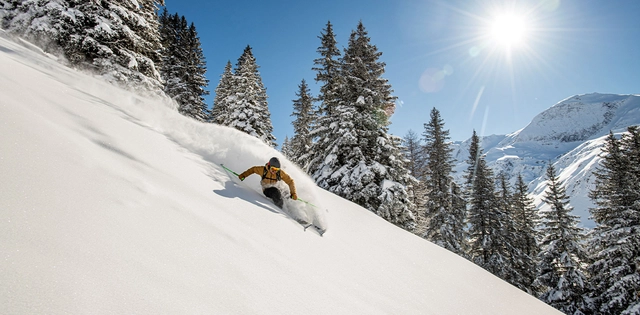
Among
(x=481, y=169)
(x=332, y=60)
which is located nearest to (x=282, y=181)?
(x=332, y=60)

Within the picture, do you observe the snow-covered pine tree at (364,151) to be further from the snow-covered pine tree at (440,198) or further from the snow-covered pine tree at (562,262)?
the snow-covered pine tree at (562,262)

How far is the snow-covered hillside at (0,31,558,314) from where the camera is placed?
1668 mm

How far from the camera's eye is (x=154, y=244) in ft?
7.76

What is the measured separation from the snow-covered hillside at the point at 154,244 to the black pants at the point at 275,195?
72cm

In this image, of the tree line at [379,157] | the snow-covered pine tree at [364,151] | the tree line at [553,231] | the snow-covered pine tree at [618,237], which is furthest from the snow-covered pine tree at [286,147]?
the snow-covered pine tree at [618,237]

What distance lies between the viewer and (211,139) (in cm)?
781

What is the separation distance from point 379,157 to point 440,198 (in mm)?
11579

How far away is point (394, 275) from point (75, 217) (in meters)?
4.36

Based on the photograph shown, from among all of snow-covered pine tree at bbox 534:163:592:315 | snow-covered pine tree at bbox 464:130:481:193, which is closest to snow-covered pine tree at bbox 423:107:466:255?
snow-covered pine tree at bbox 464:130:481:193

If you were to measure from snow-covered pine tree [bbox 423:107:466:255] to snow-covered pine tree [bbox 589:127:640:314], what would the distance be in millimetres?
7941

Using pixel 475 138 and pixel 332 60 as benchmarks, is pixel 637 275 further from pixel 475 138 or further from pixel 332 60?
pixel 332 60

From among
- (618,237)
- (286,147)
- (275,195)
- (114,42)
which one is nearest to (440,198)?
(618,237)

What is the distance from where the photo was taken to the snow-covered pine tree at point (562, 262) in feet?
63.1

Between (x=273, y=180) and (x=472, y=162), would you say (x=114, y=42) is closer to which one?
(x=273, y=180)
